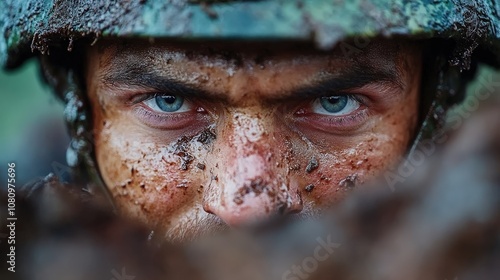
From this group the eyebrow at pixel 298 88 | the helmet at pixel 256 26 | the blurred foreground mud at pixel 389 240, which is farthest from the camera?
the eyebrow at pixel 298 88

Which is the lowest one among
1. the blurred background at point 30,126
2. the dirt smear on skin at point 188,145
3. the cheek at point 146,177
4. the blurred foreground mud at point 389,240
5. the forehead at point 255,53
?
the blurred background at point 30,126

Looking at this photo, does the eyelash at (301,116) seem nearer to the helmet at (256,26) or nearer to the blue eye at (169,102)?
the blue eye at (169,102)

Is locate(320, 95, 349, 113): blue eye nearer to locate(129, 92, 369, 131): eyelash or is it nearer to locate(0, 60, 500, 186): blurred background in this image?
locate(129, 92, 369, 131): eyelash

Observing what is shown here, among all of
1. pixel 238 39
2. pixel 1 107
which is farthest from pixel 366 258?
pixel 1 107

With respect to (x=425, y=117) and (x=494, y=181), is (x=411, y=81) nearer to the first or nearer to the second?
(x=425, y=117)

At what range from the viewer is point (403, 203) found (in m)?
0.80

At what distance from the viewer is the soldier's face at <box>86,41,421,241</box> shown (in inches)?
61.6

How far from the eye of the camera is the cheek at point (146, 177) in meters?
1.72

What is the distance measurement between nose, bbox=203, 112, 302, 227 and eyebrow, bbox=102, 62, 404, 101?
8cm

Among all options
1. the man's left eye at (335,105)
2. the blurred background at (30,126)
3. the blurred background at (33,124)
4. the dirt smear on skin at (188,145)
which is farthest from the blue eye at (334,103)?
the blurred background at (30,126)

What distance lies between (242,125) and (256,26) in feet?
1.29

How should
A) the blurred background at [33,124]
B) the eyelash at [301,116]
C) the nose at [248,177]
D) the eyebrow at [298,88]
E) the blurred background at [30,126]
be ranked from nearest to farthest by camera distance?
the nose at [248,177] → the eyebrow at [298,88] → the eyelash at [301,116] → the blurred background at [33,124] → the blurred background at [30,126]

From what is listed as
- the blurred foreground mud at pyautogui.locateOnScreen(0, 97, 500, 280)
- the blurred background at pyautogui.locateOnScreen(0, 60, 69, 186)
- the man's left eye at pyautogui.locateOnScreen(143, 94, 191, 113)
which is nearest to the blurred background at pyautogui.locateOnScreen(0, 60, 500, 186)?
the blurred background at pyautogui.locateOnScreen(0, 60, 69, 186)

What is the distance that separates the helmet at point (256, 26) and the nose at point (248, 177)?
291 mm
